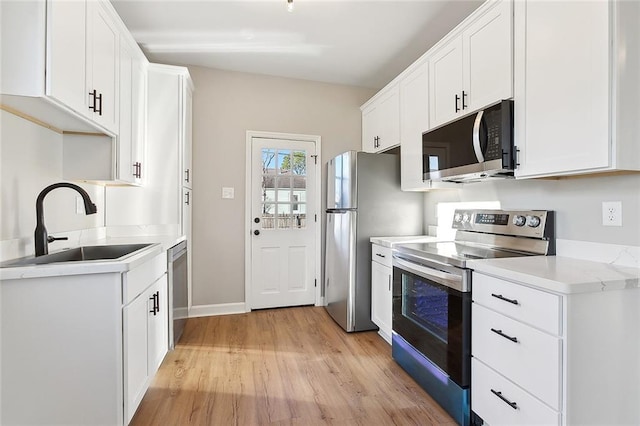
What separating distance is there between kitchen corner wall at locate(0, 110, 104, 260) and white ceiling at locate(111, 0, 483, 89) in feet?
4.07

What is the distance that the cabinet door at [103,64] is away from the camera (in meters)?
1.76

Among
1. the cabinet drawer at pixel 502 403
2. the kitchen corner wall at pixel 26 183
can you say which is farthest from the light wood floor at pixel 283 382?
the kitchen corner wall at pixel 26 183

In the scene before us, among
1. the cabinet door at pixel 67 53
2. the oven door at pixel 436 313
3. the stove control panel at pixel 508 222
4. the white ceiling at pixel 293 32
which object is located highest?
the white ceiling at pixel 293 32

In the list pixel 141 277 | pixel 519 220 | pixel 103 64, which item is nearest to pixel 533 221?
pixel 519 220

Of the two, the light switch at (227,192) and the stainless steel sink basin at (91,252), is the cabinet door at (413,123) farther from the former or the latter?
the stainless steel sink basin at (91,252)

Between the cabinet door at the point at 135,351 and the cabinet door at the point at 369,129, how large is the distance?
2.67 meters

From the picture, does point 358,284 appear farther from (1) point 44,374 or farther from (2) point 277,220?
(1) point 44,374

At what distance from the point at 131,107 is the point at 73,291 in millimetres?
1564

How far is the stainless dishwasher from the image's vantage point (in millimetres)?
2449

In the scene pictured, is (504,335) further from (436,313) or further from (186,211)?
(186,211)

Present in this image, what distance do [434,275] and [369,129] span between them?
7.25ft

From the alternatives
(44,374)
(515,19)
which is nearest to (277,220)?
(44,374)

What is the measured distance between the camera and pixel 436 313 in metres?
1.90

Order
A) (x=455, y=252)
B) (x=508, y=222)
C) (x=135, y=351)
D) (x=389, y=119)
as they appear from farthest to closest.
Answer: (x=389, y=119), (x=508, y=222), (x=455, y=252), (x=135, y=351)
